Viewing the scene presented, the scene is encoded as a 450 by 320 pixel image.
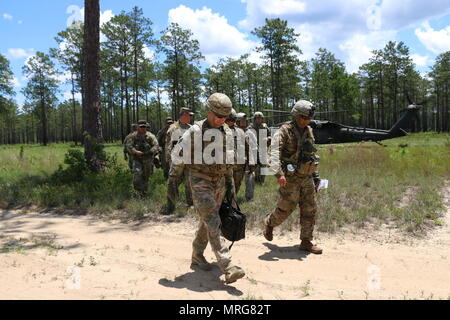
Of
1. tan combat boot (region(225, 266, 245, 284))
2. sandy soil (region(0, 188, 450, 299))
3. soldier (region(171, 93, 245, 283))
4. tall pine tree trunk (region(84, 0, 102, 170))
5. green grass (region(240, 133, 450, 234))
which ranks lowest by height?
sandy soil (region(0, 188, 450, 299))

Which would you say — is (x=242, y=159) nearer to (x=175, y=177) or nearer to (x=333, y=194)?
(x=175, y=177)

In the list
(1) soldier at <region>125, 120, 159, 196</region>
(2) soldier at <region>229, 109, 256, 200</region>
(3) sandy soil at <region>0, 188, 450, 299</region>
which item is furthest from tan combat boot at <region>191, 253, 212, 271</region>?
(1) soldier at <region>125, 120, 159, 196</region>

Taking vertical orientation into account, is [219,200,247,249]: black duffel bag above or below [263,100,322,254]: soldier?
below

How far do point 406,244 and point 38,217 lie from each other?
719 cm

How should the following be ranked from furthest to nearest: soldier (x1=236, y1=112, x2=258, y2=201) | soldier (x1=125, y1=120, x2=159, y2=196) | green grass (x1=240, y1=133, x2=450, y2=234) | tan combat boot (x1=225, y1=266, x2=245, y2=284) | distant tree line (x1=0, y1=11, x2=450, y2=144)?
distant tree line (x1=0, y1=11, x2=450, y2=144) < soldier (x1=125, y1=120, x2=159, y2=196) < soldier (x1=236, y1=112, x2=258, y2=201) < green grass (x1=240, y1=133, x2=450, y2=234) < tan combat boot (x1=225, y1=266, x2=245, y2=284)

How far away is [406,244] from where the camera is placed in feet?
18.8

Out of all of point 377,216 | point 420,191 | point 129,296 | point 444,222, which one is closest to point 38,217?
point 129,296

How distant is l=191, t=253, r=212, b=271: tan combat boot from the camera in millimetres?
4699

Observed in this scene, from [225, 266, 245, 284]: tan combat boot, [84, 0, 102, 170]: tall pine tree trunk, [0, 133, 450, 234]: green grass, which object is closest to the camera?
[225, 266, 245, 284]: tan combat boot

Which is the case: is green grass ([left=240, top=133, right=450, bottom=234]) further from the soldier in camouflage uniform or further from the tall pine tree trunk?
the tall pine tree trunk

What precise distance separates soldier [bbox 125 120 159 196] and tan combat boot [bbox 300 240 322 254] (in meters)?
4.86
